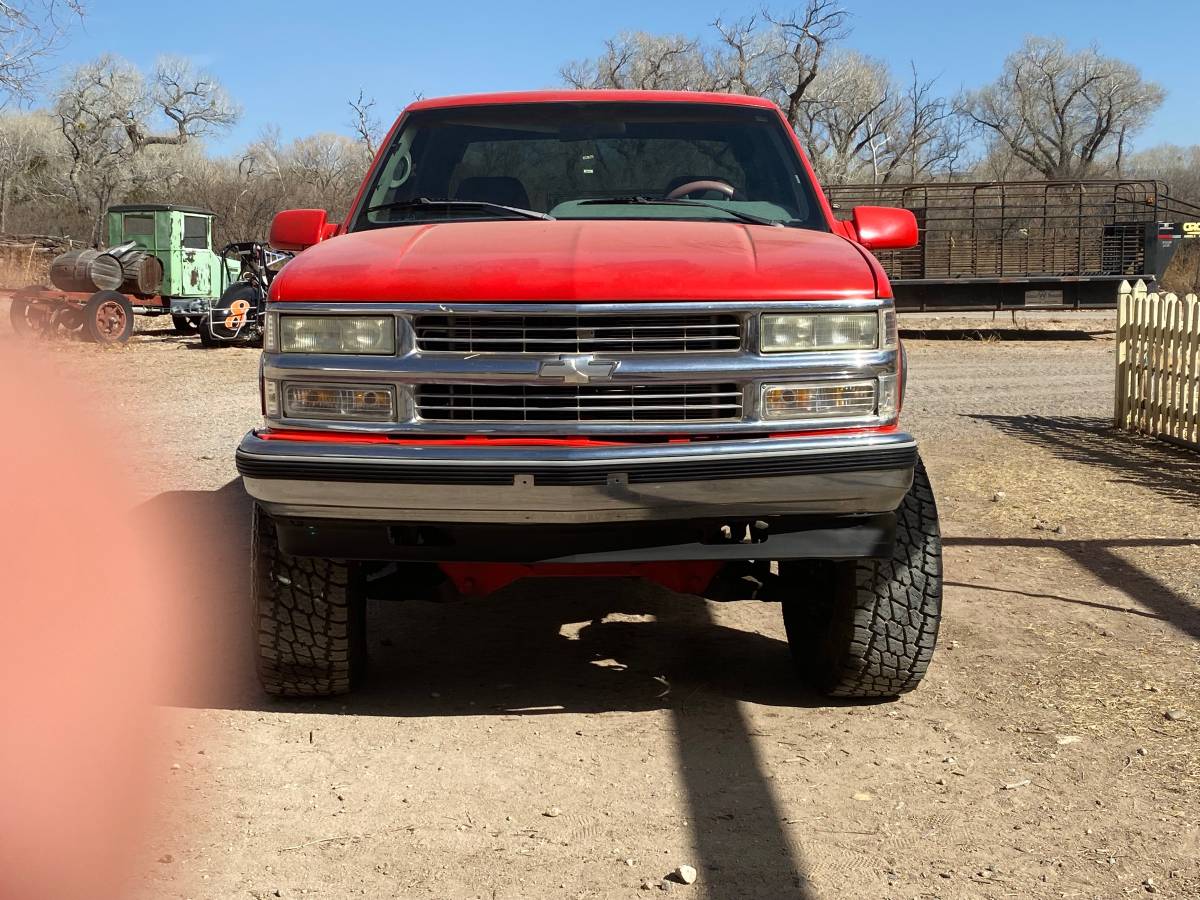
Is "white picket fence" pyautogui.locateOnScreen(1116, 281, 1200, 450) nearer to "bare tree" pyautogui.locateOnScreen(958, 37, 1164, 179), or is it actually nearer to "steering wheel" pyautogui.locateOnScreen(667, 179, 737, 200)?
"steering wheel" pyautogui.locateOnScreen(667, 179, 737, 200)

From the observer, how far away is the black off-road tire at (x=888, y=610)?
12.8 ft

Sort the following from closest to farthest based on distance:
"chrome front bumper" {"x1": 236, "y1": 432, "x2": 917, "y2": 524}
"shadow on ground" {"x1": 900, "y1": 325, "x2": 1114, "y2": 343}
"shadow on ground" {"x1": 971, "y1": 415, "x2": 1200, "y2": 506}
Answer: "chrome front bumper" {"x1": 236, "y1": 432, "x2": 917, "y2": 524} < "shadow on ground" {"x1": 971, "y1": 415, "x2": 1200, "y2": 506} < "shadow on ground" {"x1": 900, "y1": 325, "x2": 1114, "y2": 343}

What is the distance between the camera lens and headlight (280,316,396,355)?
3.45 m

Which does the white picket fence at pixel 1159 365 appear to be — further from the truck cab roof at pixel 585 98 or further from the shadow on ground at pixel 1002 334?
the shadow on ground at pixel 1002 334

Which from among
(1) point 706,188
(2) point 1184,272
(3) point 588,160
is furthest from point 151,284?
(2) point 1184,272

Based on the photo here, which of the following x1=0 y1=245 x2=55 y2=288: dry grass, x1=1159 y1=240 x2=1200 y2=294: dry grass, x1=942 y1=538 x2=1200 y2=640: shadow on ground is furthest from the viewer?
x1=1159 y1=240 x2=1200 y2=294: dry grass

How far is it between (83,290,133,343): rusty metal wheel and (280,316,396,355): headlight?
1647 centimetres

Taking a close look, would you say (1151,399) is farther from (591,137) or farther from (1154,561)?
(591,137)

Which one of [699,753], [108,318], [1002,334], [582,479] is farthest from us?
[1002,334]

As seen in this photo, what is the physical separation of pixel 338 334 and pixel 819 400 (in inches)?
52.6

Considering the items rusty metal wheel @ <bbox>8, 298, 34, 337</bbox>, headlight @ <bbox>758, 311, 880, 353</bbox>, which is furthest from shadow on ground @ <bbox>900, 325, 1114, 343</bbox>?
headlight @ <bbox>758, 311, 880, 353</bbox>

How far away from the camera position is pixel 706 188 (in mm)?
4719

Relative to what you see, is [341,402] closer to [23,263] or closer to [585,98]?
[585,98]

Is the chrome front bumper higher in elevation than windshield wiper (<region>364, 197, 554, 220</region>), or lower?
lower
